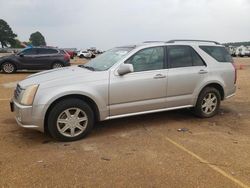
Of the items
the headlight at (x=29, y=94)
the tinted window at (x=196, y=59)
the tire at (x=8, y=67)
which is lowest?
the tire at (x=8, y=67)

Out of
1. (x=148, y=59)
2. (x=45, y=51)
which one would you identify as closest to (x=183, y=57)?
(x=148, y=59)

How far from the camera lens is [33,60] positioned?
18.0 metres

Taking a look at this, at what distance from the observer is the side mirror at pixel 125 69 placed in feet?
18.8

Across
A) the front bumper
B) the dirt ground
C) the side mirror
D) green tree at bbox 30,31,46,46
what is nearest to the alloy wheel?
the dirt ground

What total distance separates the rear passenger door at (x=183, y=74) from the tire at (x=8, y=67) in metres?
13.4

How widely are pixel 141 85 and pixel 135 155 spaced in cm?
158

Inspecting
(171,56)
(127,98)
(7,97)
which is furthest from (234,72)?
(7,97)

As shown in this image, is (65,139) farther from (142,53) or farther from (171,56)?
(171,56)

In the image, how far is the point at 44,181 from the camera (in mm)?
3961

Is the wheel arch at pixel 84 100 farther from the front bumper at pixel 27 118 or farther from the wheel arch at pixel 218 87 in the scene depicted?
the wheel arch at pixel 218 87

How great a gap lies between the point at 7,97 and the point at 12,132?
12.9 ft

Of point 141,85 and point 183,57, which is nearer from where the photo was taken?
point 141,85

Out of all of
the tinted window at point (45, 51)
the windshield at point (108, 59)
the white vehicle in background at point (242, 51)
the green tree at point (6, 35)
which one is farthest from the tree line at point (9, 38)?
the windshield at point (108, 59)

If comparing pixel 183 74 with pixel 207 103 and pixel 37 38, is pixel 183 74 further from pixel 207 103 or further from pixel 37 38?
pixel 37 38
